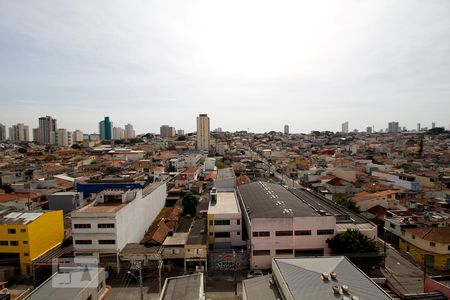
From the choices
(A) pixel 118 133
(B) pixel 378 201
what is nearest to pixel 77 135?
(A) pixel 118 133

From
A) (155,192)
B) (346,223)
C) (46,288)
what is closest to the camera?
(46,288)

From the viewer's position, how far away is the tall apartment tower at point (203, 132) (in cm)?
9019

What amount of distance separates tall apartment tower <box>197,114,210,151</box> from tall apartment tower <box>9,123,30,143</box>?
94615 millimetres

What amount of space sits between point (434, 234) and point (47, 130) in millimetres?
139198

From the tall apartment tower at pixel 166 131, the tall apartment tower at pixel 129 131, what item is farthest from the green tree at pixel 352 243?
the tall apartment tower at pixel 129 131

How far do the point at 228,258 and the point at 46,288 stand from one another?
11050 mm

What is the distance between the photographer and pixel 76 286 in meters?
14.9

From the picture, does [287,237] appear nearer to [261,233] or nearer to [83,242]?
[261,233]

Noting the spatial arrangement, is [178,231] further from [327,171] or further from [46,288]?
[327,171]

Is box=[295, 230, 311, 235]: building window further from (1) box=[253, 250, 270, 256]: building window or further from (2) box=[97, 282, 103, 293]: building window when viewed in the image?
(2) box=[97, 282, 103, 293]: building window

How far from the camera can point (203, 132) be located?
92.1 m

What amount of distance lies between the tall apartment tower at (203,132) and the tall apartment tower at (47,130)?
71.9 metres

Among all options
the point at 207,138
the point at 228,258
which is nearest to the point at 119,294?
the point at 228,258

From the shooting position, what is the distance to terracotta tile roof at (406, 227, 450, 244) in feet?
66.6
